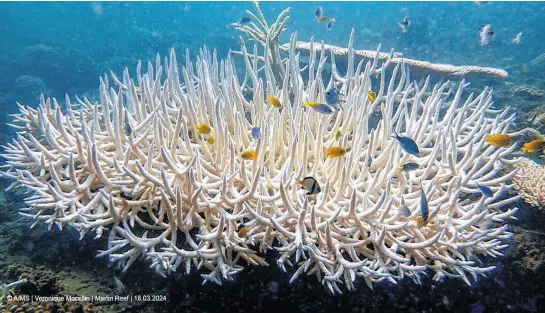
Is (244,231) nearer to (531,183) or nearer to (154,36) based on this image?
(531,183)

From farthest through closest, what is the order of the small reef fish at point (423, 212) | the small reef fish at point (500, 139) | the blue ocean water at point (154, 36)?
the blue ocean water at point (154, 36)
the small reef fish at point (500, 139)
the small reef fish at point (423, 212)

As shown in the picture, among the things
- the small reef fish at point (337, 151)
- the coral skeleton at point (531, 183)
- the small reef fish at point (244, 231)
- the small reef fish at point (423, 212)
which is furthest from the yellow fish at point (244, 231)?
the coral skeleton at point (531, 183)

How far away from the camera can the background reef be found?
8.90ft

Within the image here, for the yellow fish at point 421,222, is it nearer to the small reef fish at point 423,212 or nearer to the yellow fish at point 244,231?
the small reef fish at point 423,212

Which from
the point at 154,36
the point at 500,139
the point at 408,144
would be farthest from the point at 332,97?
the point at 154,36

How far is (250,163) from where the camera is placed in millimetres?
3010

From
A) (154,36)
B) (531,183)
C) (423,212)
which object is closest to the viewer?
(423,212)

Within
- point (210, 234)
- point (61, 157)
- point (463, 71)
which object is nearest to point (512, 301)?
point (210, 234)

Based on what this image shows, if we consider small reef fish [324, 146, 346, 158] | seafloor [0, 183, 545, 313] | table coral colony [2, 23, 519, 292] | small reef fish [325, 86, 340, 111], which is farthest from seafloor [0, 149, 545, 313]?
small reef fish [325, 86, 340, 111]

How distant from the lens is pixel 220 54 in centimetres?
2105

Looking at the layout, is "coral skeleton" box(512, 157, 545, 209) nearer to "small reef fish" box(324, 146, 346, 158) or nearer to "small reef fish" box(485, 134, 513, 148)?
"small reef fish" box(485, 134, 513, 148)

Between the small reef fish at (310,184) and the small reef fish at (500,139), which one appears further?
the small reef fish at (500,139)

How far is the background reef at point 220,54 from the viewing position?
2.71 metres

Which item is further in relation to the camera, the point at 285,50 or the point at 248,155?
the point at 285,50
